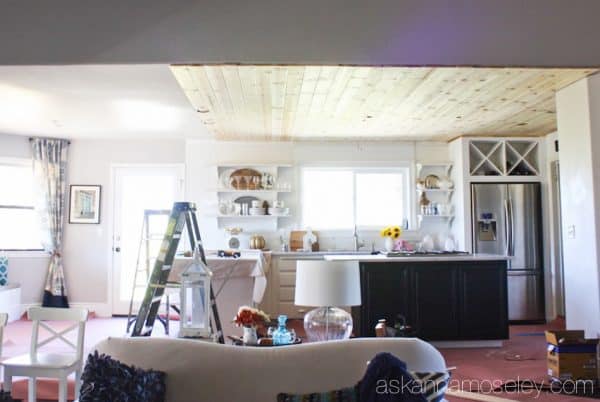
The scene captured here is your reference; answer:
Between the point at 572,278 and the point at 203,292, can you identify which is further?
the point at 572,278

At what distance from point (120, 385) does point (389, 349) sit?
3.48 ft

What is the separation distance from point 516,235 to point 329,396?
16.8 ft

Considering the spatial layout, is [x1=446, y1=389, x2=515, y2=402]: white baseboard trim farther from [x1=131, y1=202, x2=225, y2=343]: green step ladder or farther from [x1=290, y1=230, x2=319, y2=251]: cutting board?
[x1=290, y1=230, x2=319, y2=251]: cutting board

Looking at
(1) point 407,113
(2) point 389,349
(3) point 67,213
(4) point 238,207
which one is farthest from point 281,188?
(2) point 389,349

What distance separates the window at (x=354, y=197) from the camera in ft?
23.1

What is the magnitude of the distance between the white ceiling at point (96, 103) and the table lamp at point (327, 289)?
2243mm

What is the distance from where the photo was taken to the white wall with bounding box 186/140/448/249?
6863 mm

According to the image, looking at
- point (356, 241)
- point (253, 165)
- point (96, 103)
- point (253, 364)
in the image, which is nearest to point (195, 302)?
point (253, 364)

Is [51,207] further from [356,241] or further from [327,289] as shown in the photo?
[327,289]

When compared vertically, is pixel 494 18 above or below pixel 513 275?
above

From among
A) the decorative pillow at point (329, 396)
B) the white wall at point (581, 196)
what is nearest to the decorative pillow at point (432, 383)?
the decorative pillow at point (329, 396)

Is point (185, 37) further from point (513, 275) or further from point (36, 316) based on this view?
point (513, 275)

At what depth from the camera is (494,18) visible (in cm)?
323

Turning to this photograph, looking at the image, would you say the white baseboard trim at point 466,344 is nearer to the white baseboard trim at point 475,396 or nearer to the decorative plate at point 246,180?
the white baseboard trim at point 475,396
